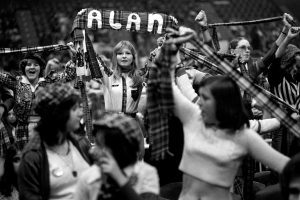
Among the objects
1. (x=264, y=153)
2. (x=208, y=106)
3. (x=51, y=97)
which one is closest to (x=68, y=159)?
(x=51, y=97)

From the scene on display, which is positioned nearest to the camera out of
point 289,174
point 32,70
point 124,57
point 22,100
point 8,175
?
point 289,174

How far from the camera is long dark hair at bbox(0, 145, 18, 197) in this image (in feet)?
15.7

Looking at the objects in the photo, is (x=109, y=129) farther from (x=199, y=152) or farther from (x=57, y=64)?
(x=57, y=64)

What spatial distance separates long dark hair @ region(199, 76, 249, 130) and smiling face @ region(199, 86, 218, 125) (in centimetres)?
2

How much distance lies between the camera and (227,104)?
327 centimetres

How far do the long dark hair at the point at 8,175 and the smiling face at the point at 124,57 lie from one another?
145cm

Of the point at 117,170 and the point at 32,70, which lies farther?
the point at 32,70

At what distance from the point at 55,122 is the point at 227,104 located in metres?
1.04

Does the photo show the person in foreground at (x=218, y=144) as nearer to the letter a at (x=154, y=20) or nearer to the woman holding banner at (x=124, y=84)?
the letter a at (x=154, y=20)

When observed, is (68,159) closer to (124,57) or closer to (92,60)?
(92,60)

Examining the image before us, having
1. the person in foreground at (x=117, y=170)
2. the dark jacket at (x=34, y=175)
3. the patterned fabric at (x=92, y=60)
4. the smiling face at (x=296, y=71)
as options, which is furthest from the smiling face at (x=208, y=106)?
the patterned fabric at (x=92, y=60)

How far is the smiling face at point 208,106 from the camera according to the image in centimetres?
→ 327

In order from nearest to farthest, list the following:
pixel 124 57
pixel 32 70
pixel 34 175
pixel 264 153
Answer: pixel 264 153 < pixel 34 175 < pixel 124 57 < pixel 32 70

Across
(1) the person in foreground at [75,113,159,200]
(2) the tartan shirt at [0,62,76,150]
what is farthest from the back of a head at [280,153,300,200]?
(2) the tartan shirt at [0,62,76,150]
